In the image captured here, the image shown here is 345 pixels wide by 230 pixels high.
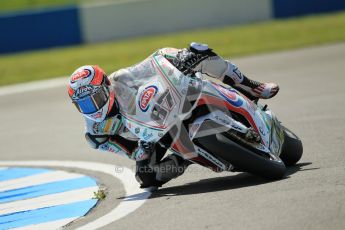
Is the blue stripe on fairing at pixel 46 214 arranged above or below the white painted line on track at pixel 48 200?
above

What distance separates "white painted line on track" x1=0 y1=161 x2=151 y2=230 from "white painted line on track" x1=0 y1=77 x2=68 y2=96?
733cm

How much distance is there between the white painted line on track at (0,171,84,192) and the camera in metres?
8.86

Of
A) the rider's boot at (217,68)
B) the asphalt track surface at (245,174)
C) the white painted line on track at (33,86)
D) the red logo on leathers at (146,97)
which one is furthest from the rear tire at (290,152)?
the white painted line on track at (33,86)

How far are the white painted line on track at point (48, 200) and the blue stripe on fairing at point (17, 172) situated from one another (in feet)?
4.77

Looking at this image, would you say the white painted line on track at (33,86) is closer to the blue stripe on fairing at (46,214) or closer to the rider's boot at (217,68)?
the blue stripe on fairing at (46,214)

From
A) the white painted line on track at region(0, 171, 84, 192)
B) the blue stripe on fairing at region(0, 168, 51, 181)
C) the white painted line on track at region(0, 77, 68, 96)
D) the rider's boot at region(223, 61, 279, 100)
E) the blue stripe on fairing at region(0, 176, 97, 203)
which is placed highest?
the rider's boot at region(223, 61, 279, 100)

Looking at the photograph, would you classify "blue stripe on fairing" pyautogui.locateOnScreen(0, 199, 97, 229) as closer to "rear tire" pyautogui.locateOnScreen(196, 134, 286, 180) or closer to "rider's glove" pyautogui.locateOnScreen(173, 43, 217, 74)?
"rear tire" pyautogui.locateOnScreen(196, 134, 286, 180)

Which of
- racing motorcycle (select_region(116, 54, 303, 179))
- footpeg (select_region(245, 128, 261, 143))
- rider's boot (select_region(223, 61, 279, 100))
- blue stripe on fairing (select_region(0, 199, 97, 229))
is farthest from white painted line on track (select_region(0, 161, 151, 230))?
rider's boot (select_region(223, 61, 279, 100))

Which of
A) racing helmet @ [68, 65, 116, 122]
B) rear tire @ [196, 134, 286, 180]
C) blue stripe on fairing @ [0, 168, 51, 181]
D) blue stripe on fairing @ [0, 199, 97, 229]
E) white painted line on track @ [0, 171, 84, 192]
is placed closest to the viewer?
rear tire @ [196, 134, 286, 180]

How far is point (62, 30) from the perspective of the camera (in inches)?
1053

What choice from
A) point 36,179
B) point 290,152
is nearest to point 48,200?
point 36,179

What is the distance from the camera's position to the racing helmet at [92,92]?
700 centimetres

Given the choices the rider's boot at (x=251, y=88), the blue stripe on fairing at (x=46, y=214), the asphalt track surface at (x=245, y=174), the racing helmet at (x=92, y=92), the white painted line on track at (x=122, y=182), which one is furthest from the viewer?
the rider's boot at (x=251, y=88)

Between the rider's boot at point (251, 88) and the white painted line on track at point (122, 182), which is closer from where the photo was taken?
the white painted line on track at point (122, 182)
